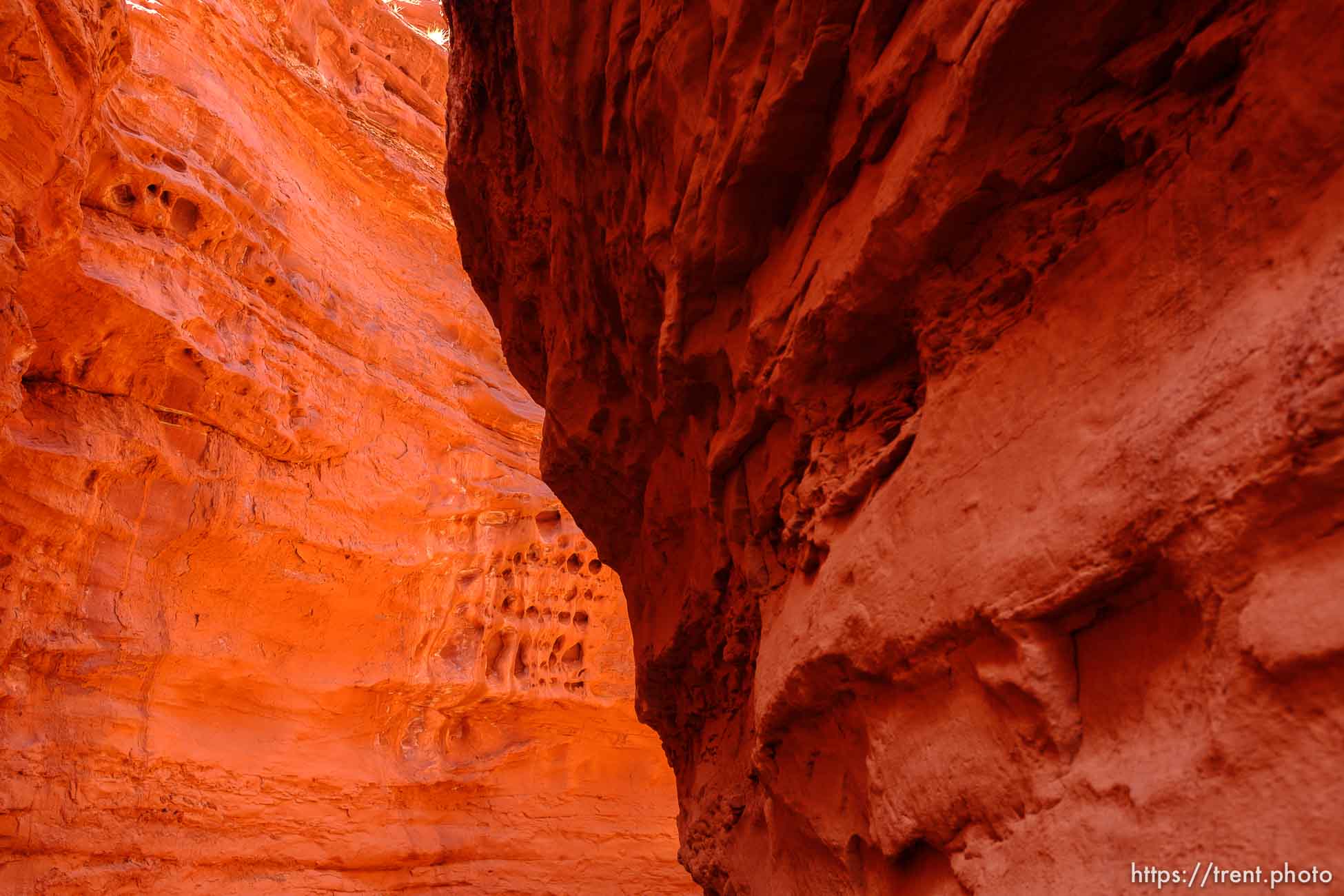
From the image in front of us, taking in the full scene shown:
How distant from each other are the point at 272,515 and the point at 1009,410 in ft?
24.0

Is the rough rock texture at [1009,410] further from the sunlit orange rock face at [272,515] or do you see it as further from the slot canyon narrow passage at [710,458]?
the sunlit orange rock face at [272,515]

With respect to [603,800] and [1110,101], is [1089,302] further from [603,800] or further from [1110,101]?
[603,800]

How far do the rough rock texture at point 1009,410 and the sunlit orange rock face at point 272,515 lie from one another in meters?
3.92

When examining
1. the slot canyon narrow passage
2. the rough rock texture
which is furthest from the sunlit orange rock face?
the rough rock texture

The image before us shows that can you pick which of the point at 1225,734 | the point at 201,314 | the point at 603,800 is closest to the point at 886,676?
the point at 1225,734

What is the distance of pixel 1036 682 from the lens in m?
1.50

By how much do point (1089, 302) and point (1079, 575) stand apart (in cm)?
46

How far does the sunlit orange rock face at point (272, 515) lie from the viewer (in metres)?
6.31

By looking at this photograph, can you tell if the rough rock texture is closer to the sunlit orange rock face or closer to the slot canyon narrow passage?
the slot canyon narrow passage

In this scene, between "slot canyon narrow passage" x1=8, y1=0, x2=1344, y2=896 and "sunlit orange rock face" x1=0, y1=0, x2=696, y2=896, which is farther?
"sunlit orange rock face" x1=0, y1=0, x2=696, y2=896

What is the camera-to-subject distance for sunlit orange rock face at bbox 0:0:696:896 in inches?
249

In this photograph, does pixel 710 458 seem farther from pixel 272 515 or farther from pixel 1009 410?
pixel 272 515

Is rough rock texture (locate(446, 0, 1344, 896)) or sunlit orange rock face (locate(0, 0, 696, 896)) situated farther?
sunlit orange rock face (locate(0, 0, 696, 896))

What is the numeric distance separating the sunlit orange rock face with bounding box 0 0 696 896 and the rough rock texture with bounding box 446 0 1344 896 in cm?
392
